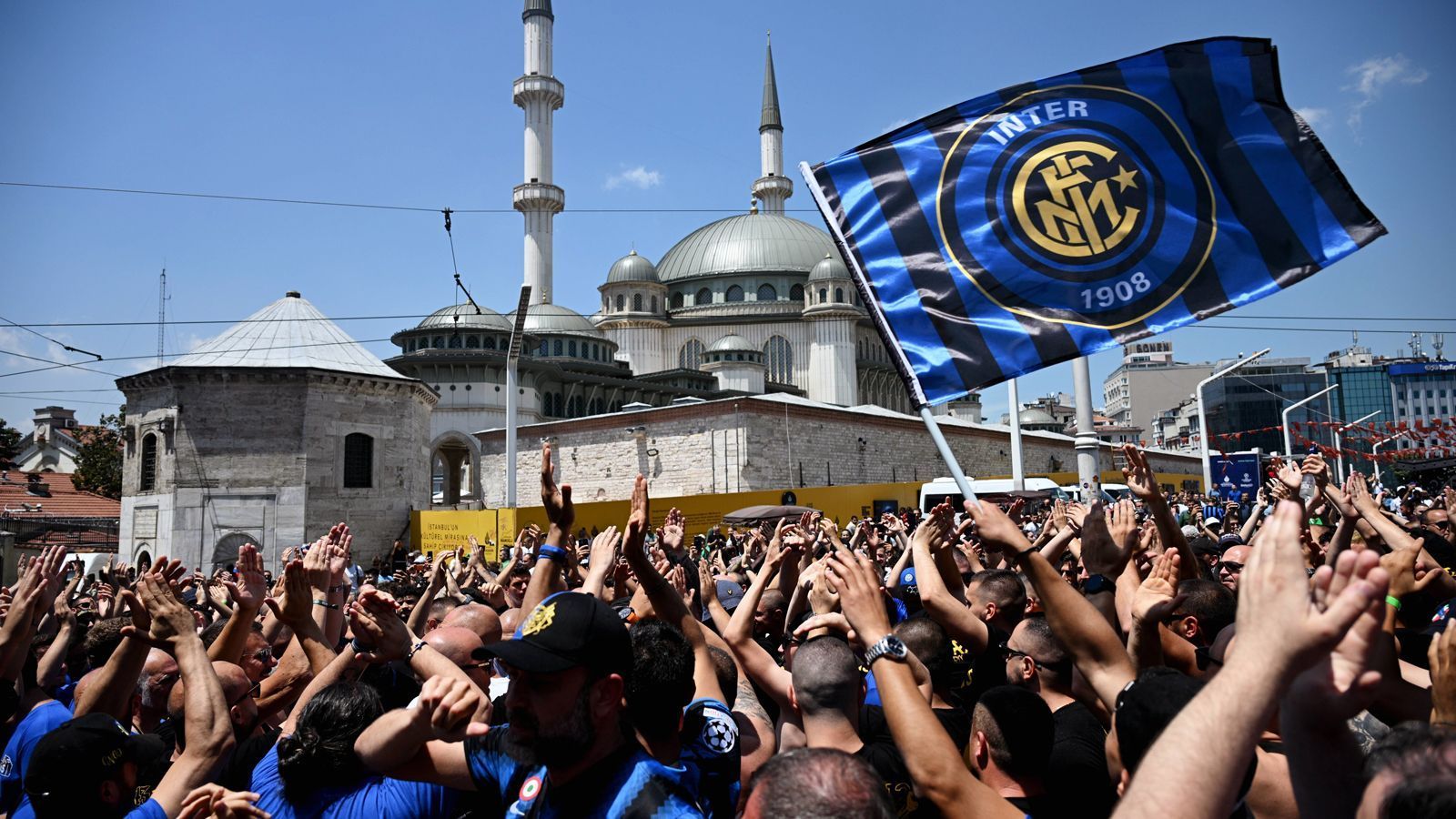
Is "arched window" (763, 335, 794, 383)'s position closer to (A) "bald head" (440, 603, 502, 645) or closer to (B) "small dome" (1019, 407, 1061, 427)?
(B) "small dome" (1019, 407, 1061, 427)

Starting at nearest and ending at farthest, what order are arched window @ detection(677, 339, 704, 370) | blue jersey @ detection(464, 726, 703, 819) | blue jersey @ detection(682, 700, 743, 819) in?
blue jersey @ detection(464, 726, 703, 819), blue jersey @ detection(682, 700, 743, 819), arched window @ detection(677, 339, 704, 370)

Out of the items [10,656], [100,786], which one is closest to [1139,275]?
[100,786]

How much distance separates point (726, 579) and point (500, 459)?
36834mm

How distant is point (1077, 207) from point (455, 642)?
346cm

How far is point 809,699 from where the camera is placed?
295 cm

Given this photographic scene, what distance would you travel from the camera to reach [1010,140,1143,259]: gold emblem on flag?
4465mm

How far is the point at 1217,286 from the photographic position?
4301 millimetres

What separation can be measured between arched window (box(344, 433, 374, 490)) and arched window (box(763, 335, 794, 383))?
119 feet

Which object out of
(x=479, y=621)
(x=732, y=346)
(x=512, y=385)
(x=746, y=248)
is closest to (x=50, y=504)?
(x=512, y=385)

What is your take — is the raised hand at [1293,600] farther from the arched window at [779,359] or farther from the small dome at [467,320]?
the arched window at [779,359]

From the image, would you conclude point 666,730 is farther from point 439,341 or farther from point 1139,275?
point 439,341

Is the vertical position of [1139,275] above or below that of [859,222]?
below

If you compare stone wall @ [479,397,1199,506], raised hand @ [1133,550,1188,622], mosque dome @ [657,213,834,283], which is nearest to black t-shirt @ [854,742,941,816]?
raised hand @ [1133,550,1188,622]

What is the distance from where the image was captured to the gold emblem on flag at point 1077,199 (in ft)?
14.6
